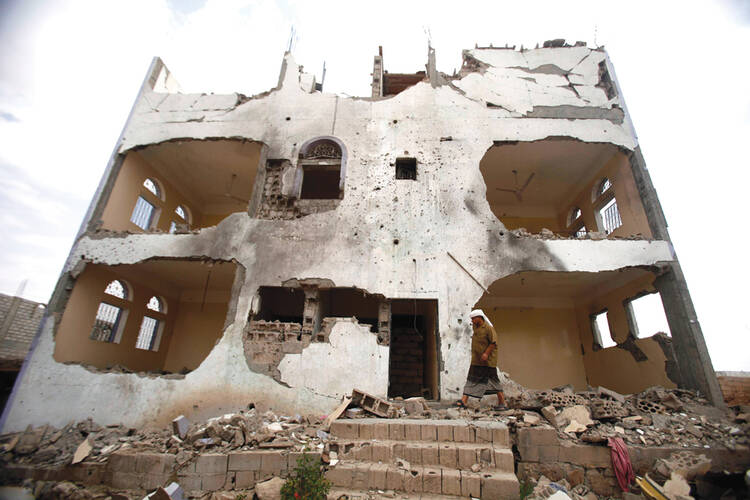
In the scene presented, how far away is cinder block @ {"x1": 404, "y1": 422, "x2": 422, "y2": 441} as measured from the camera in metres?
5.09

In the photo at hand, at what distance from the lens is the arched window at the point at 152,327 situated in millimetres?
11008

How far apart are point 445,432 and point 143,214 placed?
10.7 metres

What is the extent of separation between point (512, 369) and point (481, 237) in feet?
15.9

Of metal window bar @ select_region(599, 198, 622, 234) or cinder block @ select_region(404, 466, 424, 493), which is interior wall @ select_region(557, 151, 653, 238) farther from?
cinder block @ select_region(404, 466, 424, 493)

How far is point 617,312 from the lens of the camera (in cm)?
959

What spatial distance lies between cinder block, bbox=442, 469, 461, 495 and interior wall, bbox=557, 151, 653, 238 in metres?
7.62

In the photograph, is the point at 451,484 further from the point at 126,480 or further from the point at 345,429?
the point at 126,480

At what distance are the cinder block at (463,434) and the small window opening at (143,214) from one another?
1035cm

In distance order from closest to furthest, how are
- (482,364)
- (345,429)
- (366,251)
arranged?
(345,429) < (482,364) < (366,251)

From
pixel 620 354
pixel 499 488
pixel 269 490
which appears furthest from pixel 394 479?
pixel 620 354

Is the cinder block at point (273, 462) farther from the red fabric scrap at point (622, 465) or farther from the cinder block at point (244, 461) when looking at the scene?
the red fabric scrap at point (622, 465)

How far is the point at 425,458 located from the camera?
185 inches

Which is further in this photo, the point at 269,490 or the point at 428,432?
the point at 428,432

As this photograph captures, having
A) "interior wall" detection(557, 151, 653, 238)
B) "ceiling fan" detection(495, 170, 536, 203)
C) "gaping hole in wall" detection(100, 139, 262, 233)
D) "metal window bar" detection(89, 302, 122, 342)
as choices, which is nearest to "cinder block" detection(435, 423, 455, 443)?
"interior wall" detection(557, 151, 653, 238)
